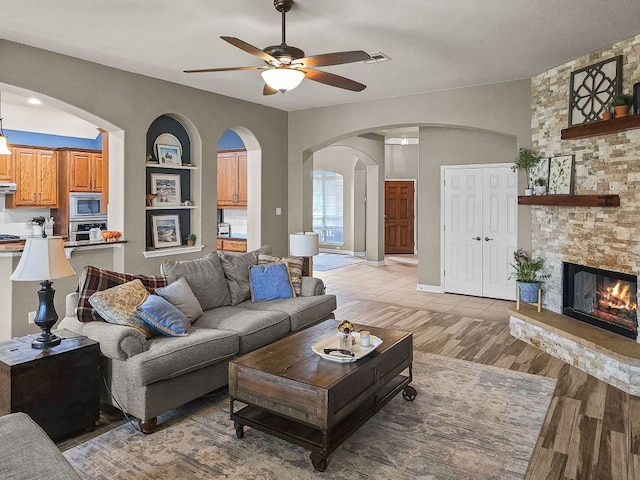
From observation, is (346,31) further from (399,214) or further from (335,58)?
(399,214)

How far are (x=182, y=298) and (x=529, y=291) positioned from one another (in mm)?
3789

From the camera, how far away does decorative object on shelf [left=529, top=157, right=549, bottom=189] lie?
5207mm

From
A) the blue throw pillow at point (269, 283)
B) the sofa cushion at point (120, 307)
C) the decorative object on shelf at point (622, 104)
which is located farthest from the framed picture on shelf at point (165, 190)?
the decorative object on shelf at point (622, 104)

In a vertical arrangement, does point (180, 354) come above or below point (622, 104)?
below

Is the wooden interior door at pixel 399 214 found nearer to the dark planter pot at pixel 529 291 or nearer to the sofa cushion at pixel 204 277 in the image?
the dark planter pot at pixel 529 291

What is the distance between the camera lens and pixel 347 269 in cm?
1034

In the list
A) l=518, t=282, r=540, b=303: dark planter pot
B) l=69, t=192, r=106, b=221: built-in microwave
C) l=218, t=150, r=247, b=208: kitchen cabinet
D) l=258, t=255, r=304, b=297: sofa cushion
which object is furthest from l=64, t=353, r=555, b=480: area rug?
l=69, t=192, r=106, b=221: built-in microwave

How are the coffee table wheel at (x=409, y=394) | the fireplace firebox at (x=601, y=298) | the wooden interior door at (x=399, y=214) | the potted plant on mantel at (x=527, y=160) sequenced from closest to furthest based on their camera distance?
the coffee table wheel at (x=409, y=394) → the fireplace firebox at (x=601, y=298) → the potted plant on mantel at (x=527, y=160) → the wooden interior door at (x=399, y=214)

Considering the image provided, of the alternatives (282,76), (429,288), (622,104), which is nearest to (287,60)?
(282,76)

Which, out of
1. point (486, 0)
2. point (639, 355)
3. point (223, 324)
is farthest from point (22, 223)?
point (639, 355)

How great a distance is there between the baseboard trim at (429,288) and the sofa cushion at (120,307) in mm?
5374

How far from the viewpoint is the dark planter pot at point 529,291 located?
521cm

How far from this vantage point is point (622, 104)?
4.05 m

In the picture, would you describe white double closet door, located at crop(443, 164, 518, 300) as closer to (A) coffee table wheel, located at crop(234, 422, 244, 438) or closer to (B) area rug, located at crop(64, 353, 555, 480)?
(B) area rug, located at crop(64, 353, 555, 480)
